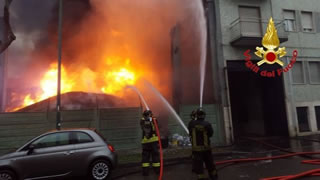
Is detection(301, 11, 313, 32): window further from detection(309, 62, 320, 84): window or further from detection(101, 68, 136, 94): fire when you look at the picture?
detection(101, 68, 136, 94): fire

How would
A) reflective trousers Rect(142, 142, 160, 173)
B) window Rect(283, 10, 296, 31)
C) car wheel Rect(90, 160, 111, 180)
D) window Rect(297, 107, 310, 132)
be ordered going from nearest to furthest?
car wheel Rect(90, 160, 111, 180)
reflective trousers Rect(142, 142, 160, 173)
window Rect(297, 107, 310, 132)
window Rect(283, 10, 296, 31)

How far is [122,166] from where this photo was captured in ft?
23.8

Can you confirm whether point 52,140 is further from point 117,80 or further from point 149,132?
point 117,80

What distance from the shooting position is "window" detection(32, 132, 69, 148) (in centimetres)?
553

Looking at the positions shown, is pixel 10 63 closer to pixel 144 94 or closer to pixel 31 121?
pixel 31 121

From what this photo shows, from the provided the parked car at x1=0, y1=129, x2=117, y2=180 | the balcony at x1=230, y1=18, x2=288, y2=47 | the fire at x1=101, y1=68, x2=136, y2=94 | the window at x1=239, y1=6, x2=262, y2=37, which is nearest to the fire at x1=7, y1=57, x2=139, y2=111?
the fire at x1=101, y1=68, x2=136, y2=94

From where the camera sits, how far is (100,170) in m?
5.72

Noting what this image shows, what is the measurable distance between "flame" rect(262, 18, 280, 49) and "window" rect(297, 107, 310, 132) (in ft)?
13.8

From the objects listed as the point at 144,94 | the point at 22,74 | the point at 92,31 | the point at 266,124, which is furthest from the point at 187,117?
the point at 22,74

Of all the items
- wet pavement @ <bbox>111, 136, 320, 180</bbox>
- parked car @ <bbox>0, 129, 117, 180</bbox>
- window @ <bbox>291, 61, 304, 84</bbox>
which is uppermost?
window @ <bbox>291, 61, 304, 84</bbox>

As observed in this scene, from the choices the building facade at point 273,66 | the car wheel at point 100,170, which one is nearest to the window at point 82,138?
the car wheel at point 100,170

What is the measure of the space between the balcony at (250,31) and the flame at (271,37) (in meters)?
0.28

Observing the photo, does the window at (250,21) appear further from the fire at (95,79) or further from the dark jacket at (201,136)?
the dark jacket at (201,136)

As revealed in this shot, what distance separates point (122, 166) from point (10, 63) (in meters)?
10.3
